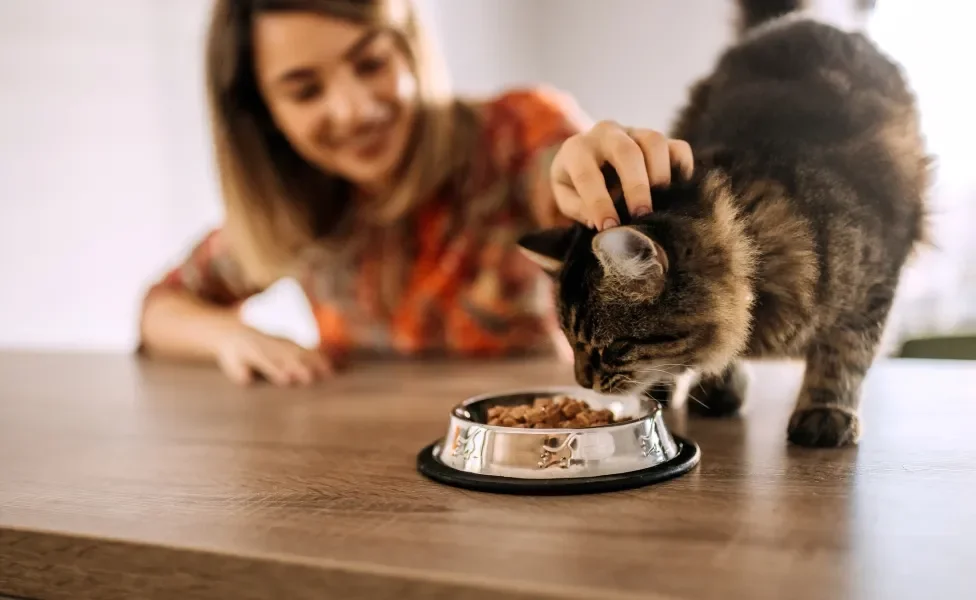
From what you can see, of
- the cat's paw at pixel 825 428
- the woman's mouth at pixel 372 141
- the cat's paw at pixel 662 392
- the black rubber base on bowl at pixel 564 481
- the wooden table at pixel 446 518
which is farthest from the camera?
the woman's mouth at pixel 372 141

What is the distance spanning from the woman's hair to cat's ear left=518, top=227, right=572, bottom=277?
0.76 metres

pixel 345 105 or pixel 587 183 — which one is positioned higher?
pixel 345 105

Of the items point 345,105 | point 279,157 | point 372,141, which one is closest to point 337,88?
point 345,105

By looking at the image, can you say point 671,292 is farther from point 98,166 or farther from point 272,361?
point 98,166

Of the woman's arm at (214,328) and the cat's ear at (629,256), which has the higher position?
the cat's ear at (629,256)

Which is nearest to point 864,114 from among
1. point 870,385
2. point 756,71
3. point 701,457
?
point 756,71

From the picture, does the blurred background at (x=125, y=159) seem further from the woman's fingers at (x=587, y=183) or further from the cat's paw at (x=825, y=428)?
the cat's paw at (x=825, y=428)

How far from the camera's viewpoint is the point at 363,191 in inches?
69.0

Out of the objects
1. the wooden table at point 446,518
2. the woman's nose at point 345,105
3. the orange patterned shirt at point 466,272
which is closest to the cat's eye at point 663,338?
the wooden table at point 446,518

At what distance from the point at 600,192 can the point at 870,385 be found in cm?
53

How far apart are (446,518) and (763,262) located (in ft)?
1.39

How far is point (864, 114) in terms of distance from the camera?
923 mm

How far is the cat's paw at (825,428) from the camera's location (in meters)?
0.76

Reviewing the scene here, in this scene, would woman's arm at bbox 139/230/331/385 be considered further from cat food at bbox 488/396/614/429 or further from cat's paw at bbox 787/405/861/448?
cat's paw at bbox 787/405/861/448
